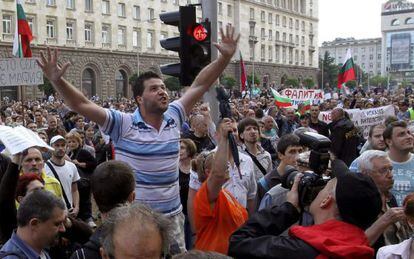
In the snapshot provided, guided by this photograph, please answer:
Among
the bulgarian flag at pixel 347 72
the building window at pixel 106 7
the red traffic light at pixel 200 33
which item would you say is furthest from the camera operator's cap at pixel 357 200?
the building window at pixel 106 7

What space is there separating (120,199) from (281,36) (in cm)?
7392

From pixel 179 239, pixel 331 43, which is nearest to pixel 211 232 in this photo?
pixel 179 239

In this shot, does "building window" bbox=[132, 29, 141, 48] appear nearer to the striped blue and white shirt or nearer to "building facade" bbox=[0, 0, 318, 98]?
"building facade" bbox=[0, 0, 318, 98]

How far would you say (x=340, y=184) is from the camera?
94.6 inches

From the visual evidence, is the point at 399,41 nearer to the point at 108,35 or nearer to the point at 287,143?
the point at 108,35

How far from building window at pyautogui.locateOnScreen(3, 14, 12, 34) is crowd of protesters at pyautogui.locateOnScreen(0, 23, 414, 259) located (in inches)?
1474

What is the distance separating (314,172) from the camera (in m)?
2.65

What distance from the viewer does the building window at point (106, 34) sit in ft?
159

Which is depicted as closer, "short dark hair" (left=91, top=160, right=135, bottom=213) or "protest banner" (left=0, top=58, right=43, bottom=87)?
"short dark hair" (left=91, top=160, right=135, bottom=213)

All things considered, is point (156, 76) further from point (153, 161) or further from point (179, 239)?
point (179, 239)

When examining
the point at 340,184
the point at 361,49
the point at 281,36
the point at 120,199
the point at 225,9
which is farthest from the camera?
the point at 361,49

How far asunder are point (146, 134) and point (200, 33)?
2858 millimetres

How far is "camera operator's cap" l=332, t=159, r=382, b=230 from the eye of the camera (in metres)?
2.37

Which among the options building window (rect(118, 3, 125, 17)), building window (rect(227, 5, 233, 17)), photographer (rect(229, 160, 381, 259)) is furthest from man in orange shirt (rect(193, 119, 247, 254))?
building window (rect(227, 5, 233, 17))
